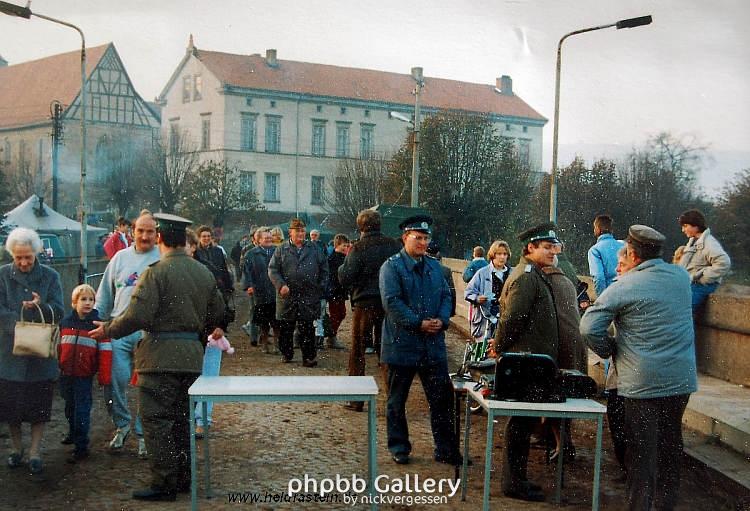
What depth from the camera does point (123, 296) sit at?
22.7ft

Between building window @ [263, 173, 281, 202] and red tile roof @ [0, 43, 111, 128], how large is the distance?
50.5 feet

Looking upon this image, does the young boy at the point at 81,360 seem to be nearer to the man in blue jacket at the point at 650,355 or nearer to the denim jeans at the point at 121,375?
the denim jeans at the point at 121,375

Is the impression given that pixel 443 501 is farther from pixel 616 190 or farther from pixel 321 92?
pixel 321 92

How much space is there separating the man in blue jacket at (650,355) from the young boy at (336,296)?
717 centimetres

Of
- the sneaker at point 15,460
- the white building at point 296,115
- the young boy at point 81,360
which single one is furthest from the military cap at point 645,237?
the white building at point 296,115

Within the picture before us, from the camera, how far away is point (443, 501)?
575 centimetres

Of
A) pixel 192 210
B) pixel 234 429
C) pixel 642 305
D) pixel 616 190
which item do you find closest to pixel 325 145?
pixel 192 210

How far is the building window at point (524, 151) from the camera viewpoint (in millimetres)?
33844

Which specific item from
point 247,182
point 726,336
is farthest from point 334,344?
point 247,182

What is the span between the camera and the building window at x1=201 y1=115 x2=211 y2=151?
1439 inches

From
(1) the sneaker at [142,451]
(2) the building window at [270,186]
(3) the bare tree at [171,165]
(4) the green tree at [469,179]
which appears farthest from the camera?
(2) the building window at [270,186]

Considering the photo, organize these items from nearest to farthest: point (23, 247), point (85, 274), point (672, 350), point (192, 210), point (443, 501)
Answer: point (672, 350)
point (443, 501)
point (23, 247)
point (85, 274)
point (192, 210)

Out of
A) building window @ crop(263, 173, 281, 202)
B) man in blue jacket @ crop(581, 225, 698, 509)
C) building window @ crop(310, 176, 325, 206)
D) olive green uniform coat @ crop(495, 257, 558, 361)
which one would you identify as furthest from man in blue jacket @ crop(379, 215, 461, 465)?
building window @ crop(310, 176, 325, 206)

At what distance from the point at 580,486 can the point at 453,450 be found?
3.11ft
